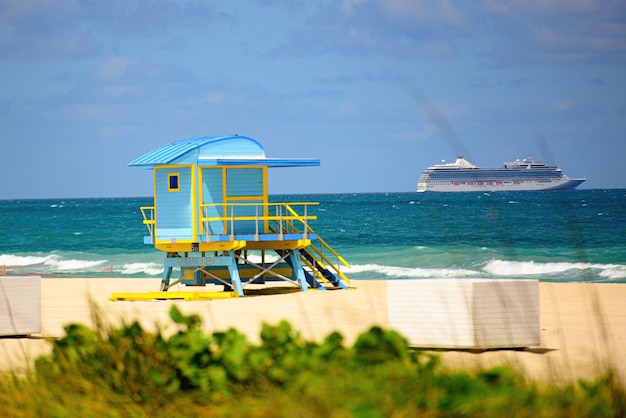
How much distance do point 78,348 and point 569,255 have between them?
96.0 ft

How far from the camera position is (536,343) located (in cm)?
1012

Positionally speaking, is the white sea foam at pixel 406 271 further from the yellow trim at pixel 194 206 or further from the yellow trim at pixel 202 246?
the yellow trim at pixel 194 206

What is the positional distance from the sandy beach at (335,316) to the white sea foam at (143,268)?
10735 millimetres

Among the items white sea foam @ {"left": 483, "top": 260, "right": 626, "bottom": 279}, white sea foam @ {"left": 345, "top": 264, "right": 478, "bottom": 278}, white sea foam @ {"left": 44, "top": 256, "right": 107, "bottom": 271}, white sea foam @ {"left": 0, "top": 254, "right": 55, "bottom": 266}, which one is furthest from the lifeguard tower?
white sea foam @ {"left": 0, "top": 254, "right": 55, "bottom": 266}

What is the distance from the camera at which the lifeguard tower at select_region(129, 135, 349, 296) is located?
1769cm

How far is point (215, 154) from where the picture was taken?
58.8 ft

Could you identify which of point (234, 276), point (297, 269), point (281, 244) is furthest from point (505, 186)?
point (234, 276)

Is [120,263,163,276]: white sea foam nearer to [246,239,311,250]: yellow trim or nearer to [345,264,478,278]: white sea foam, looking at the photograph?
[345,264,478,278]: white sea foam

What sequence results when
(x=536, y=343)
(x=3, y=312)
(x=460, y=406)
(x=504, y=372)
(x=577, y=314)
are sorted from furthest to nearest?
(x=577, y=314)
(x=3, y=312)
(x=536, y=343)
(x=504, y=372)
(x=460, y=406)

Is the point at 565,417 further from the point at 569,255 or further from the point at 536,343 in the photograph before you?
the point at 569,255

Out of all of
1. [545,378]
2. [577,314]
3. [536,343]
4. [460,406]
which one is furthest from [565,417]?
[577,314]

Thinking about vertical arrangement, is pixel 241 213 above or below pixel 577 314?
above

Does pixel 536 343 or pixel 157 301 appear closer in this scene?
pixel 536 343

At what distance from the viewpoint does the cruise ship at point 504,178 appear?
427ft
